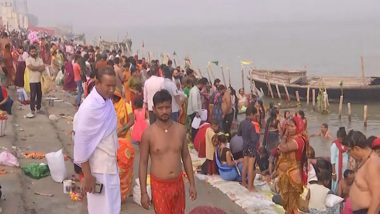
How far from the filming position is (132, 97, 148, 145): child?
8921 millimetres

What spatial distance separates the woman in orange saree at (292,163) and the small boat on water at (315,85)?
59.8 feet

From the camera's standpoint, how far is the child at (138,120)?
892 cm

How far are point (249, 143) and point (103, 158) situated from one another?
3580mm

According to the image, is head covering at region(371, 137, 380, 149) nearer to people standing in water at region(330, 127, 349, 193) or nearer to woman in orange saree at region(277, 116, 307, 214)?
woman in orange saree at region(277, 116, 307, 214)

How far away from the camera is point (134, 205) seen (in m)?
6.56

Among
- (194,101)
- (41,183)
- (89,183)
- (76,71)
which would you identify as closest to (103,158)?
(89,183)

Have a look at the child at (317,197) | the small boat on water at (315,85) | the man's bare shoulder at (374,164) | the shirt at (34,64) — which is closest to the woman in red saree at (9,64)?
the shirt at (34,64)

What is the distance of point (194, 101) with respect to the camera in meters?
10.9

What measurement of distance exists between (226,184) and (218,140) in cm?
78

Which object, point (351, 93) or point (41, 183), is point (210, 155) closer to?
point (41, 183)

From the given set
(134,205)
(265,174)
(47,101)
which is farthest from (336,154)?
(47,101)

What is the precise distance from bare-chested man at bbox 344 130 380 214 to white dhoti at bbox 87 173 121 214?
2.12 meters

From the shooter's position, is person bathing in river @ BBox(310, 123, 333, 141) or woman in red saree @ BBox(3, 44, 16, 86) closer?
woman in red saree @ BBox(3, 44, 16, 86)

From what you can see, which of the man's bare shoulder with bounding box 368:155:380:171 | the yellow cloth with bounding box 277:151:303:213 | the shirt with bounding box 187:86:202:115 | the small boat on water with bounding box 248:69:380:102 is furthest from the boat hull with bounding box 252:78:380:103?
the man's bare shoulder with bounding box 368:155:380:171
